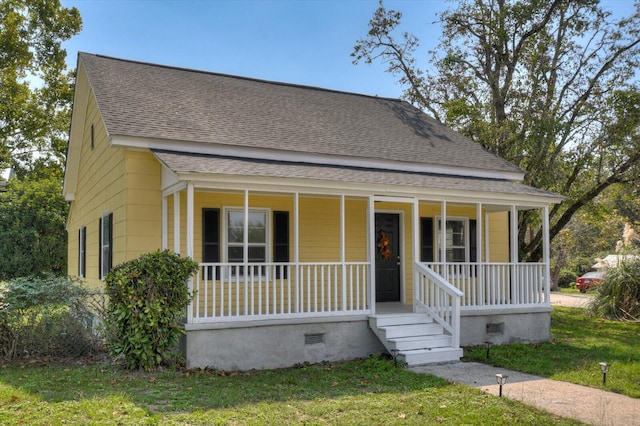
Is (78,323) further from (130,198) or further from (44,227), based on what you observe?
(44,227)

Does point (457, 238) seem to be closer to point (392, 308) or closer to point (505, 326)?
point (505, 326)

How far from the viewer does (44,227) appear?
21.8 m

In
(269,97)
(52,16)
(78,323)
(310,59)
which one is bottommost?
(78,323)

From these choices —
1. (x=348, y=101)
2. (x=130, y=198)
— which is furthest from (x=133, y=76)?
(x=348, y=101)

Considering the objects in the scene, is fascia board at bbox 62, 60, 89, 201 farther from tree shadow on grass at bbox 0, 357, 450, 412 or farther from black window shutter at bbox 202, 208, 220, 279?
tree shadow on grass at bbox 0, 357, 450, 412

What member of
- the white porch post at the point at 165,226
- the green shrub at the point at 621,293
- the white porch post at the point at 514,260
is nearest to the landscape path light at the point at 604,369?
the white porch post at the point at 514,260

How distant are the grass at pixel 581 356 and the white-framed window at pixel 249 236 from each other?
442cm

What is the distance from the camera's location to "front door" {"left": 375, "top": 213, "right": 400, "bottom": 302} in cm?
1294

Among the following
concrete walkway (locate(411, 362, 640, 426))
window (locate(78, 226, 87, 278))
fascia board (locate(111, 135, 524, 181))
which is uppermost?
fascia board (locate(111, 135, 524, 181))

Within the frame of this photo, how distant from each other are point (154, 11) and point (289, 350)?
11740mm

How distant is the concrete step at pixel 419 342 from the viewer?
32.2 feet

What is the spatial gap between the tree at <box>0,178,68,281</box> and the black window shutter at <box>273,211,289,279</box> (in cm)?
1330

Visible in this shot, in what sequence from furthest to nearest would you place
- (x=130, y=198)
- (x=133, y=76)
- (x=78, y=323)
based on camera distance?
(x=133, y=76) → (x=130, y=198) → (x=78, y=323)

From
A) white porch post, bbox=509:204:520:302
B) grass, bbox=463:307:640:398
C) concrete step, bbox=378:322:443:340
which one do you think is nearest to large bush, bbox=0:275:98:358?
concrete step, bbox=378:322:443:340
